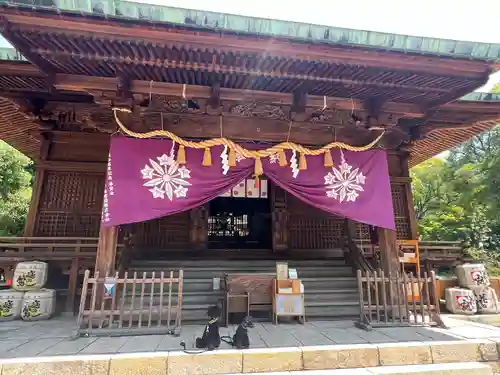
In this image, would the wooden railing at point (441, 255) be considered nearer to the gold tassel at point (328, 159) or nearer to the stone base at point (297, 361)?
the gold tassel at point (328, 159)

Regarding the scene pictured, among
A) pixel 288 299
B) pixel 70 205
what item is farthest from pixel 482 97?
pixel 70 205

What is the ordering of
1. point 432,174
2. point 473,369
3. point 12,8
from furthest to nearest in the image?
point 432,174 → point 473,369 → point 12,8

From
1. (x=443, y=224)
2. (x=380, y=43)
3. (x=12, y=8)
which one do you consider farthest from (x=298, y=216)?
(x=443, y=224)

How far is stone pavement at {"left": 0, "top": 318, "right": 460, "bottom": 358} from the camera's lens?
12.8 feet

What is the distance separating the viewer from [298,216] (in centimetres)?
930

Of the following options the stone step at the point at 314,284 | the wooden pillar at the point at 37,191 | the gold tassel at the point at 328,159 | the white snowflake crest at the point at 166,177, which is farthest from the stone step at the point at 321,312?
the wooden pillar at the point at 37,191

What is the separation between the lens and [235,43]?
4156 millimetres

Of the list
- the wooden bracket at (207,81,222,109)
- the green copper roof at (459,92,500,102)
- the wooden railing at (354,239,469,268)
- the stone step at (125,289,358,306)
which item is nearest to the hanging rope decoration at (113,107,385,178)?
the wooden bracket at (207,81,222,109)

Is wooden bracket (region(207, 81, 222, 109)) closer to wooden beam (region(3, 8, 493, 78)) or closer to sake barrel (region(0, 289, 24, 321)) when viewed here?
wooden beam (region(3, 8, 493, 78))

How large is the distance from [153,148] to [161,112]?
68 cm

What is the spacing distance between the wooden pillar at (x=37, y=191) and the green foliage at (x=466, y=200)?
1231cm

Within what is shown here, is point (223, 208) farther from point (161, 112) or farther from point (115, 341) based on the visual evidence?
point (115, 341)

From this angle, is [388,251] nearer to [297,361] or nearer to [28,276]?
[297,361]

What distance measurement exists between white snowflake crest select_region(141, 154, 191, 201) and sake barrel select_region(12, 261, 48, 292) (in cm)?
333
